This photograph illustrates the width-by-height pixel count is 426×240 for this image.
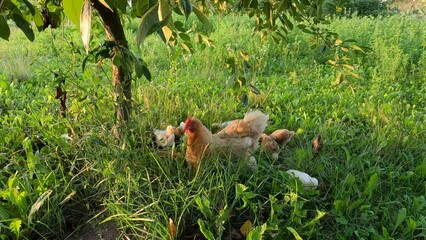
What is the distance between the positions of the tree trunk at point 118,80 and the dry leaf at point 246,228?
0.73 metres

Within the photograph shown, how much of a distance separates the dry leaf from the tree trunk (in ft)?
2.41

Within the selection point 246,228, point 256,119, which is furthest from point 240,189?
point 256,119

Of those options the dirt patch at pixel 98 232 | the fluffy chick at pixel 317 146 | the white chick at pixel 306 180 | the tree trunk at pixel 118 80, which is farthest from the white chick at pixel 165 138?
the fluffy chick at pixel 317 146

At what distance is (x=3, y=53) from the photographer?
17.4 ft

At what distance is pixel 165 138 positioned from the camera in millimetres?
2119

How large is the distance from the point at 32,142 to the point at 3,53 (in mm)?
3700

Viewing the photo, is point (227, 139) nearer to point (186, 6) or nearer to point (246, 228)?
point (246, 228)

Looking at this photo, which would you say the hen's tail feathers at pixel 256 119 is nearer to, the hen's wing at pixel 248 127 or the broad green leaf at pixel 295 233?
the hen's wing at pixel 248 127

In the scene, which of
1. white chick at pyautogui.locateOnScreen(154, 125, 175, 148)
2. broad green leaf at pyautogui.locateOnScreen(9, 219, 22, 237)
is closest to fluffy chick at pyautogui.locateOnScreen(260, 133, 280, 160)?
white chick at pyautogui.locateOnScreen(154, 125, 175, 148)

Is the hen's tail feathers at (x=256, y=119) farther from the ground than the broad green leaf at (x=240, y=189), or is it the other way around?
the hen's tail feathers at (x=256, y=119)

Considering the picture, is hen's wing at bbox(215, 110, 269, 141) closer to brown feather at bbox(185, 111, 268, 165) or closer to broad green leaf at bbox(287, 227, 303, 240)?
brown feather at bbox(185, 111, 268, 165)

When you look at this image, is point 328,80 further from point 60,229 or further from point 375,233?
point 60,229

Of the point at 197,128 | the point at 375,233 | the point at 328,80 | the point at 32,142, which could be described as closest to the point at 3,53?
the point at 32,142

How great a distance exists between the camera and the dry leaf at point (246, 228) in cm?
154
